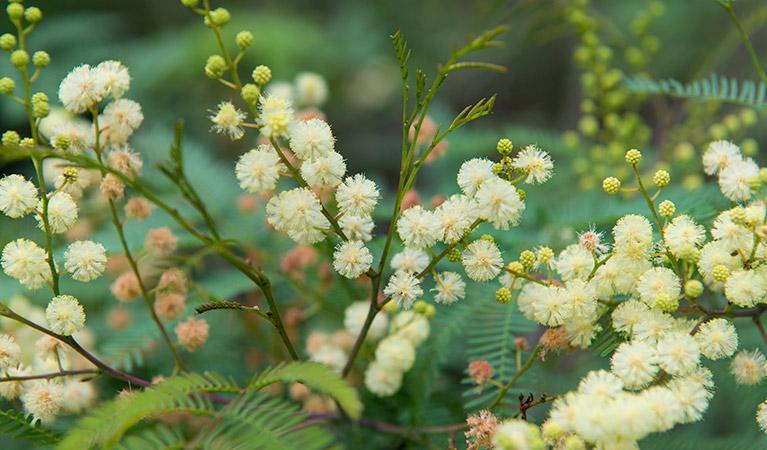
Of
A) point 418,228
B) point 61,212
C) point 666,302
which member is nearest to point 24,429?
point 61,212

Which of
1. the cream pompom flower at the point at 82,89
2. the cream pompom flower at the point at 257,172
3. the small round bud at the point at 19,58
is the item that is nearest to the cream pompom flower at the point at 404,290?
the cream pompom flower at the point at 257,172

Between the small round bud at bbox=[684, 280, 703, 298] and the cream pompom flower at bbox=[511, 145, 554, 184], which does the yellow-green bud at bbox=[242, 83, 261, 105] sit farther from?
the small round bud at bbox=[684, 280, 703, 298]

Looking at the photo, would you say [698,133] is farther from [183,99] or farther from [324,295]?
[183,99]

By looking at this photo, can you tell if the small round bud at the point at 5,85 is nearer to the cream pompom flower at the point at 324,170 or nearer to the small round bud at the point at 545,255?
the cream pompom flower at the point at 324,170

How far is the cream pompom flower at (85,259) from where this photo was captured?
3.53 feet

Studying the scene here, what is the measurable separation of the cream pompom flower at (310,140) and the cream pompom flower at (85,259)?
0.42 m

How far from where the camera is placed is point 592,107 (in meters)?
2.06

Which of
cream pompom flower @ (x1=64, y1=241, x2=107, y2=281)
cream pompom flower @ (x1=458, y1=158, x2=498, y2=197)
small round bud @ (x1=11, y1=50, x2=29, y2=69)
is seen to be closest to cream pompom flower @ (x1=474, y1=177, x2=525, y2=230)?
cream pompom flower @ (x1=458, y1=158, x2=498, y2=197)

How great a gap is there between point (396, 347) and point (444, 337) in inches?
7.2

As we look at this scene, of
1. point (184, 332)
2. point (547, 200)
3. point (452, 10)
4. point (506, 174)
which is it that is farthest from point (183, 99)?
point (506, 174)

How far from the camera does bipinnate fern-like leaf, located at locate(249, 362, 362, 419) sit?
2.76 ft

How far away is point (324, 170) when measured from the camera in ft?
3.34

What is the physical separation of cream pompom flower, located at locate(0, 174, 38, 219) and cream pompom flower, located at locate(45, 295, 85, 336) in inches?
6.5

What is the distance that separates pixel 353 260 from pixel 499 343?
0.54 meters
